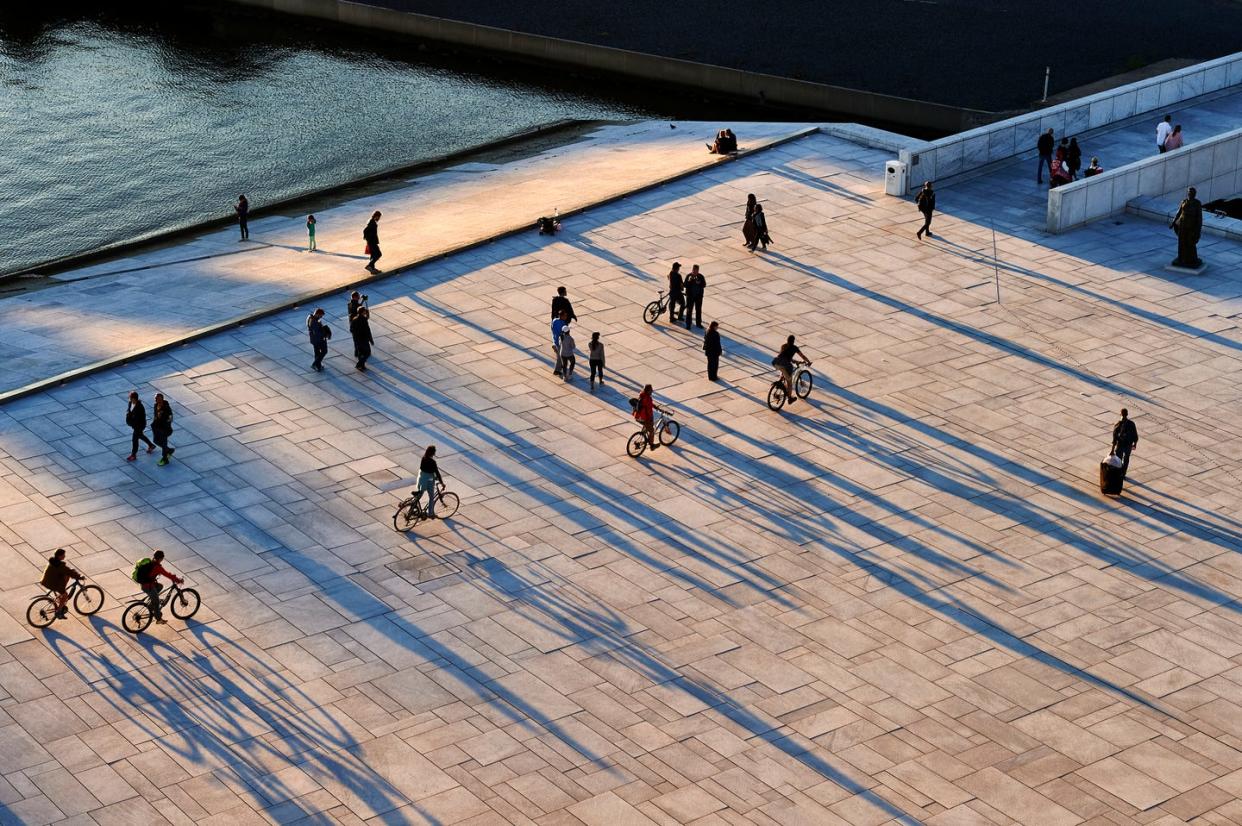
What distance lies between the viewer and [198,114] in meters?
66.4

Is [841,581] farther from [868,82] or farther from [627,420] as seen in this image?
[868,82]

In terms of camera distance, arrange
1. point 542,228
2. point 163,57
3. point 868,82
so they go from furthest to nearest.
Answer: point 163,57, point 868,82, point 542,228

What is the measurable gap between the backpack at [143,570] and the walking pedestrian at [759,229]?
19654mm

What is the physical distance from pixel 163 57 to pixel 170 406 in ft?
143

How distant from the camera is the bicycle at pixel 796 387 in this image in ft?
112

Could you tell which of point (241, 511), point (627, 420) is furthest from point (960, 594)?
point (241, 511)

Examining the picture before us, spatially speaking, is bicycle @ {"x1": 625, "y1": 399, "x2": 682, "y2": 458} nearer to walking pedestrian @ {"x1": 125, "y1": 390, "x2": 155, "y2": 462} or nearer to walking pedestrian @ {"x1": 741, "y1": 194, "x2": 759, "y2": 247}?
walking pedestrian @ {"x1": 125, "y1": 390, "x2": 155, "y2": 462}

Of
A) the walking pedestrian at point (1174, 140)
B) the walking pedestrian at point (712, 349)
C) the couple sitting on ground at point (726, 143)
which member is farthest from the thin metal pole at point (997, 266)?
the couple sitting on ground at point (726, 143)

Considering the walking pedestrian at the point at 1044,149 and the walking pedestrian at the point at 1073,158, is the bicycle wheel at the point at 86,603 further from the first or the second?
the walking pedestrian at the point at 1044,149

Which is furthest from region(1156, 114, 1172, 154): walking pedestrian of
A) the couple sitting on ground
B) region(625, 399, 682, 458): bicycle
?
region(625, 399, 682, 458): bicycle

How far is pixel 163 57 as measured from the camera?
73.2m

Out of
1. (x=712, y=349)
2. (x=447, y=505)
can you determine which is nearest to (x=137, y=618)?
(x=447, y=505)

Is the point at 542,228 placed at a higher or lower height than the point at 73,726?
higher

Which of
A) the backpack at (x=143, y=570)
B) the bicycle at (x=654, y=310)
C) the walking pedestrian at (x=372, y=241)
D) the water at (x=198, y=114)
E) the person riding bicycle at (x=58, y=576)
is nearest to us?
the backpack at (x=143, y=570)
